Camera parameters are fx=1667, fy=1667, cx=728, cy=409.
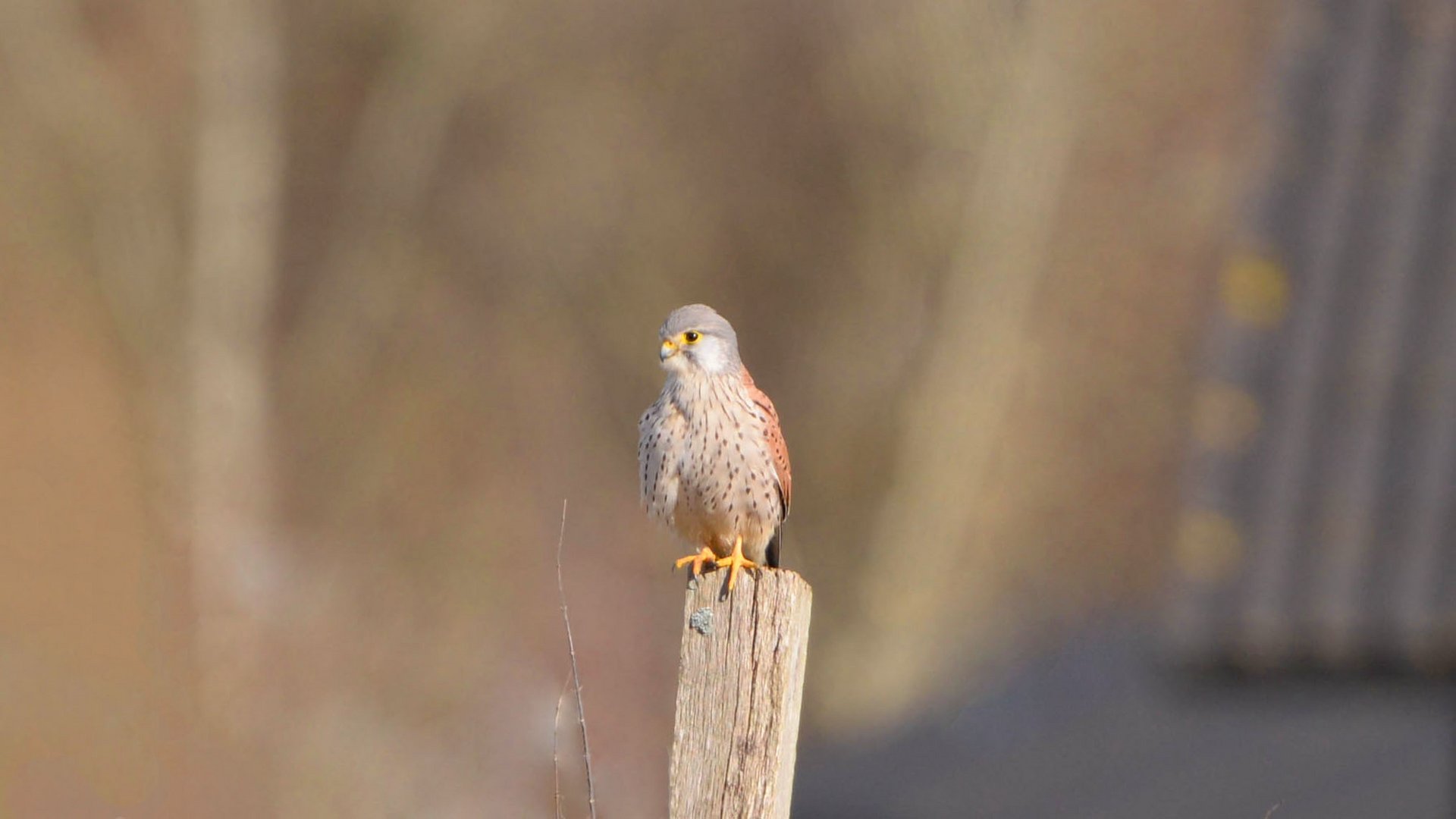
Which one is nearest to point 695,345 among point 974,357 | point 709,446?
point 709,446

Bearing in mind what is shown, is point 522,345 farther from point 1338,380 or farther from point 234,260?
point 1338,380

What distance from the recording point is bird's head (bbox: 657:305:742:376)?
390 cm

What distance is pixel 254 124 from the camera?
14469 millimetres

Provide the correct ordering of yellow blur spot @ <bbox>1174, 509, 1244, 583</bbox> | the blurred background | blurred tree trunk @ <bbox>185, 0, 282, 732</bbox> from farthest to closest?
blurred tree trunk @ <bbox>185, 0, 282, 732</bbox>
the blurred background
yellow blur spot @ <bbox>1174, 509, 1244, 583</bbox>

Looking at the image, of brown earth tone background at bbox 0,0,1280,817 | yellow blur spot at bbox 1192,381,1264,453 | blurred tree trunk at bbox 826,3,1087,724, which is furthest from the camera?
blurred tree trunk at bbox 826,3,1087,724

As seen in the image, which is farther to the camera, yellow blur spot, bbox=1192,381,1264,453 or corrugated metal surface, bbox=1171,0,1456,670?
yellow blur spot, bbox=1192,381,1264,453

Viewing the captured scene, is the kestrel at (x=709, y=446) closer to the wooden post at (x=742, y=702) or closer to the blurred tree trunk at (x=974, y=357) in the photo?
the wooden post at (x=742, y=702)

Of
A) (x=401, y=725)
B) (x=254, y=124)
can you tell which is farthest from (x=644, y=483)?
(x=254, y=124)

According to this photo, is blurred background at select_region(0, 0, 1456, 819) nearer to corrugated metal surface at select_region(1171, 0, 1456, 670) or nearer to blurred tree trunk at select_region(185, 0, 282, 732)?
blurred tree trunk at select_region(185, 0, 282, 732)

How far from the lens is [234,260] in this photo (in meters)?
14.5

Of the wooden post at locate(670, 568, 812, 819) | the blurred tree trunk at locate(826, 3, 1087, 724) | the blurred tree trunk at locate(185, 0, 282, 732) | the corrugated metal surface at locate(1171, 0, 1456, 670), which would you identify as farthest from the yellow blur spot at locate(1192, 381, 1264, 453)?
the blurred tree trunk at locate(185, 0, 282, 732)

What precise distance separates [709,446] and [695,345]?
9.7 inches

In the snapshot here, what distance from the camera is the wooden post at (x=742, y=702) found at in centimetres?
249

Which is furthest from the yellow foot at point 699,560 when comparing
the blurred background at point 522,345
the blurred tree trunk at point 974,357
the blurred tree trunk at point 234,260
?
the blurred tree trunk at point 234,260
